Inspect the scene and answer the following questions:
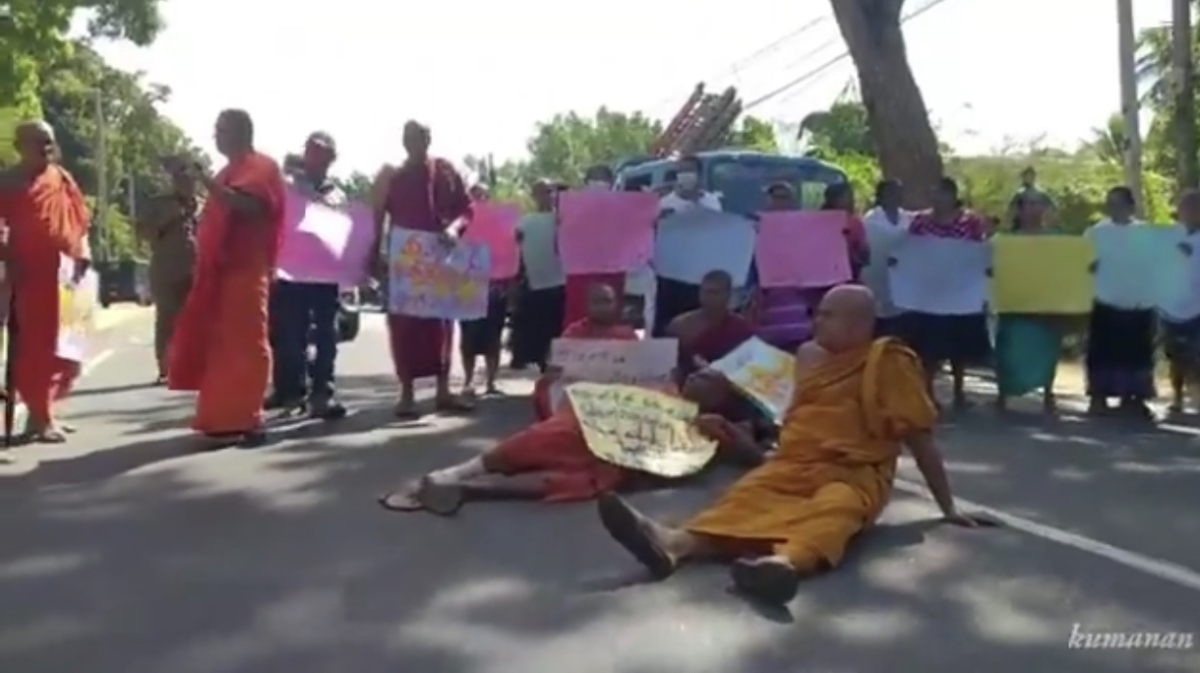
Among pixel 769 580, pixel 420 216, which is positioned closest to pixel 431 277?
pixel 420 216

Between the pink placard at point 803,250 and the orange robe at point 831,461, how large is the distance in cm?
508

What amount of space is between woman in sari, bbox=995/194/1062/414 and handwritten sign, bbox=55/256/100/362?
20.1ft

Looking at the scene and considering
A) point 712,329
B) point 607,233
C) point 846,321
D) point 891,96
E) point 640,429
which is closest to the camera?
point 846,321

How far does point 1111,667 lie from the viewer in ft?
18.4

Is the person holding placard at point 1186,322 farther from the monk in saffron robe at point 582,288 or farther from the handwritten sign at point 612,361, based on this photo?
the handwritten sign at point 612,361

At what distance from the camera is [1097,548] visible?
7.39m

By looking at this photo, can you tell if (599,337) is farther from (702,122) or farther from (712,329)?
(702,122)

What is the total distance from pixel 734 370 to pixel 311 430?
2.94 m

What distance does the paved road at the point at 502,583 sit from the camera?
18.8 feet

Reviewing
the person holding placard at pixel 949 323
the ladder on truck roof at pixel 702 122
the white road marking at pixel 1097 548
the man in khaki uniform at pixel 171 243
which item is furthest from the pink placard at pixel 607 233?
the ladder on truck roof at pixel 702 122

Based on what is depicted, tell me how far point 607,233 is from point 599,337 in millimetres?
2966

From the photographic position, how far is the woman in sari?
42.7ft

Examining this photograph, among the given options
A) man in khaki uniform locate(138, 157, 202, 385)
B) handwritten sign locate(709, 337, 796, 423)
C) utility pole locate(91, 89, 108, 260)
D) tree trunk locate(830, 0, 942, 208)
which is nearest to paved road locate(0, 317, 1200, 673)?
handwritten sign locate(709, 337, 796, 423)

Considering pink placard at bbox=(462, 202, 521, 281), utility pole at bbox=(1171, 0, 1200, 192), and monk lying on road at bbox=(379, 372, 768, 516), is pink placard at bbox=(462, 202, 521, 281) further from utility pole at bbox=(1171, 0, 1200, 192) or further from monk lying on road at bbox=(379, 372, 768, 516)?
utility pole at bbox=(1171, 0, 1200, 192)
